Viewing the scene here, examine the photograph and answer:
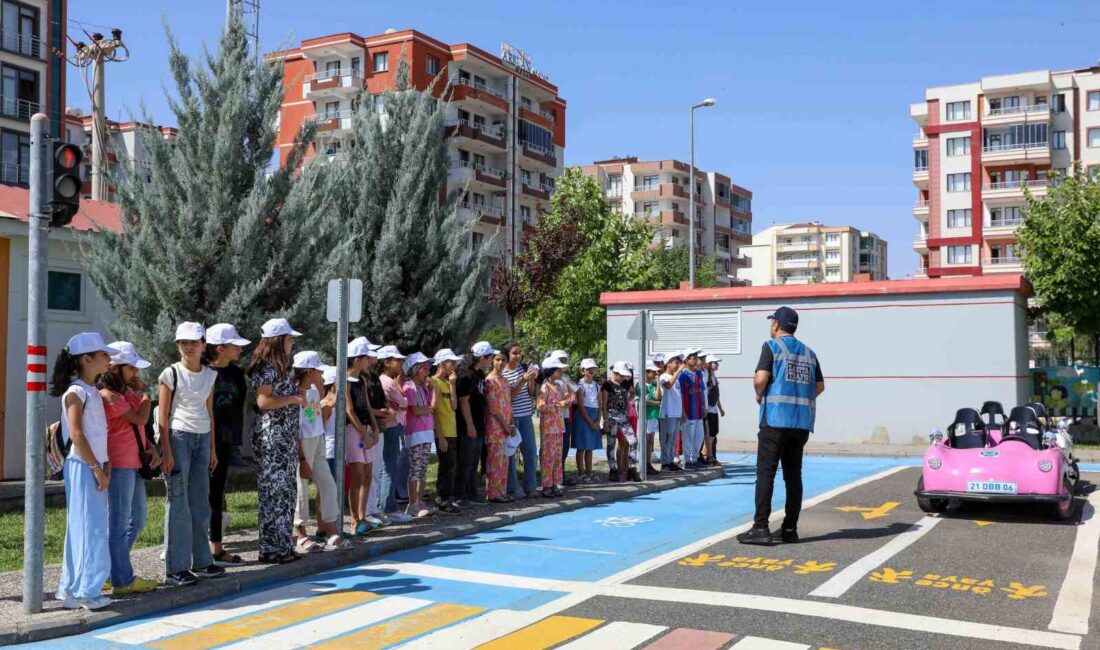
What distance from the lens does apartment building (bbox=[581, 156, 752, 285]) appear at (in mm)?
98188

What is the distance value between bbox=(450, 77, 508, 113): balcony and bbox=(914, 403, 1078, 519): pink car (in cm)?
5165

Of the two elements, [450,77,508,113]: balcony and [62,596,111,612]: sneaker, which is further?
Answer: [450,77,508,113]: balcony

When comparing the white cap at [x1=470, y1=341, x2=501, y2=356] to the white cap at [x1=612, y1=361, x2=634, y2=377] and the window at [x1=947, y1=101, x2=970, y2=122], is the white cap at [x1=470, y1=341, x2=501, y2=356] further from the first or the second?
the window at [x1=947, y1=101, x2=970, y2=122]

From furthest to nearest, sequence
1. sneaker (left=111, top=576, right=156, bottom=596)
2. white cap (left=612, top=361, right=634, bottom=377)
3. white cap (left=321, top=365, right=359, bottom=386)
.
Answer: white cap (left=612, top=361, right=634, bottom=377) → white cap (left=321, top=365, right=359, bottom=386) → sneaker (left=111, top=576, right=156, bottom=596)

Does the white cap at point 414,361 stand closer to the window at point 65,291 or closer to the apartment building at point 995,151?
the window at point 65,291

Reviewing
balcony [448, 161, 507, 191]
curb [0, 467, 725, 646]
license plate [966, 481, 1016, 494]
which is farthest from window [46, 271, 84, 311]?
balcony [448, 161, 507, 191]

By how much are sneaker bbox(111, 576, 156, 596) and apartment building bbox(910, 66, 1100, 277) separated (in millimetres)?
71171

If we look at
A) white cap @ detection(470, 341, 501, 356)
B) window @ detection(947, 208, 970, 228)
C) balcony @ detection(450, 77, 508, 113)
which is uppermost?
balcony @ detection(450, 77, 508, 113)

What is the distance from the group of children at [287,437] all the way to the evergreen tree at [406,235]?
333 cm

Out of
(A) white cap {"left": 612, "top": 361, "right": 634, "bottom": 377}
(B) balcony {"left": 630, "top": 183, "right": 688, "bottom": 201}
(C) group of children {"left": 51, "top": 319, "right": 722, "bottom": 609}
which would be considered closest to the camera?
(C) group of children {"left": 51, "top": 319, "right": 722, "bottom": 609}

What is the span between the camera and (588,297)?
133 feet

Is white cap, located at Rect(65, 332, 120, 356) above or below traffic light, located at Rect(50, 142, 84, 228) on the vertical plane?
below

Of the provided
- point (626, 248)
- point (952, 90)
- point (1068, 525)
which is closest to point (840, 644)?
point (1068, 525)

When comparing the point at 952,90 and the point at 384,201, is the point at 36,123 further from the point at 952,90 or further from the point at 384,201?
the point at 952,90
